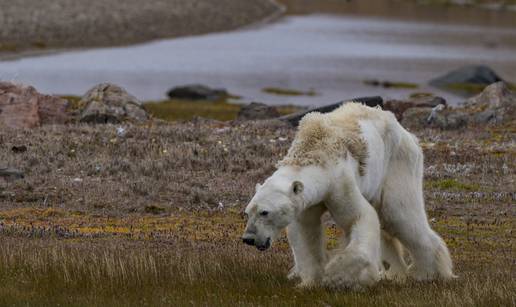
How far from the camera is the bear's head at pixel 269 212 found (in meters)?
11.2

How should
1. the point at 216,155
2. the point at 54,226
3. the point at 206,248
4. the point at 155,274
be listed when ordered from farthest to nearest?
the point at 216,155 < the point at 54,226 < the point at 206,248 < the point at 155,274

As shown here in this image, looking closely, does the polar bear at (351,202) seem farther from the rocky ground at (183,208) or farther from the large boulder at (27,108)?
the large boulder at (27,108)

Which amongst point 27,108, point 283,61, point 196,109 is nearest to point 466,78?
point 283,61

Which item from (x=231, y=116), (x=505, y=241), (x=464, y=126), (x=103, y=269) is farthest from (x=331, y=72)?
(x=103, y=269)

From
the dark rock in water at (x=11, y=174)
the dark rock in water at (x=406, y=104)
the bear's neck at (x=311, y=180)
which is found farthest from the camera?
the dark rock in water at (x=406, y=104)

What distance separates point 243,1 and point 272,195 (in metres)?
124

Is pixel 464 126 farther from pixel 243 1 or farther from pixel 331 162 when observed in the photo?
pixel 243 1

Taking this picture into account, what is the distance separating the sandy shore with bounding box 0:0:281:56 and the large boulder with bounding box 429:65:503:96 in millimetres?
28885

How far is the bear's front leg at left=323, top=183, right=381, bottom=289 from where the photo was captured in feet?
39.6

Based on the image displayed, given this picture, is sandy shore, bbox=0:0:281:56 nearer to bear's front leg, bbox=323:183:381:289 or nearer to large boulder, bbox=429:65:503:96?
large boulder, bbox=429:65:503:96

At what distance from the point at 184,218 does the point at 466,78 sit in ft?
190

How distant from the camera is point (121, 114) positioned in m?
34.2

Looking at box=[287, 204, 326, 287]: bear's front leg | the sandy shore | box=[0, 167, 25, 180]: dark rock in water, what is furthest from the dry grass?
box=[287, 204, 326, 287]: bear's front leg

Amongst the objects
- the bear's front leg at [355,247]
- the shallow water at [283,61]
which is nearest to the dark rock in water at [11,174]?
the bear's front leg at [355,247]
